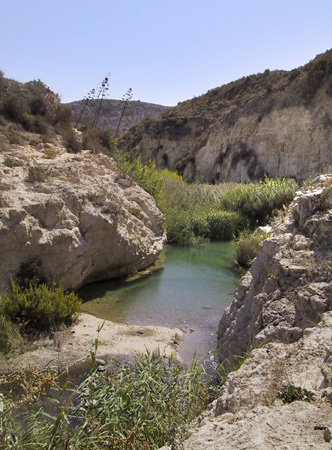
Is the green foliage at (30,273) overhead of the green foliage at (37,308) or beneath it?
overhead

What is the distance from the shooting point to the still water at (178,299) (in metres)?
7.45

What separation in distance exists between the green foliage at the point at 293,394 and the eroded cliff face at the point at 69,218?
5372 millimetres

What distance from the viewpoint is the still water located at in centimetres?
745

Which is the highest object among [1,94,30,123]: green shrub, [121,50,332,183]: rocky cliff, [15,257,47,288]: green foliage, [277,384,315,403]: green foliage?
[121,50,332,183]: rocky cliff

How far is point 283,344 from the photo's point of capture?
4168 mm

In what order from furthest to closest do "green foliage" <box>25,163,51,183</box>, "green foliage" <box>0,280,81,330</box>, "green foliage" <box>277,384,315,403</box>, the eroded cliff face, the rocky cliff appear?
the rocky cliff < "green foliage" <box>25,163,51,183</box> < the eroded cliff face < "green foliage" <box>0,280,81,330</box> < "green foliage" <box>277,384,315,403</box>

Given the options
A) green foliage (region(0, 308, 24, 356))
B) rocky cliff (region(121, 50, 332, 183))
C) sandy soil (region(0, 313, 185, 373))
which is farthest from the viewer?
rocky cliff (region(121, 50, 332, 183))

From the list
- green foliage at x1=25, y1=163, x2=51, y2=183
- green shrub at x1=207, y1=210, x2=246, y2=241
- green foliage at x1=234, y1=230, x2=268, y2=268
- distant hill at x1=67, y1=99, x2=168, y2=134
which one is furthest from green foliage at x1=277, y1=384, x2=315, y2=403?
distant hill at x1=67, y1=99, x2=168, y2=134

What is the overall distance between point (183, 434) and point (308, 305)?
7.44ft

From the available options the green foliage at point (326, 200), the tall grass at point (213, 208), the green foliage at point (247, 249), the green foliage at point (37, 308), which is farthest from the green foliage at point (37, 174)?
the green foliage at point (326, 200)

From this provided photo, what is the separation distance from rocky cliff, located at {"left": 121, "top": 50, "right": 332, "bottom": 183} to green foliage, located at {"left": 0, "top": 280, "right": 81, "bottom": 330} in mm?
21257

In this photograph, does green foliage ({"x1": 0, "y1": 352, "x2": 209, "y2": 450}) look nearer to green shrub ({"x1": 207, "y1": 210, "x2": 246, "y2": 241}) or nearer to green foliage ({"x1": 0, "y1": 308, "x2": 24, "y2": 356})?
green foliage ({"x1": 0, "y1": 308, "x2": 24, "y2": 356})

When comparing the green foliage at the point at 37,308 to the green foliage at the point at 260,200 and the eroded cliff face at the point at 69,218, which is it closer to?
the eroded cliff face at the point at 69,218

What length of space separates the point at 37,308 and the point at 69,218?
8.72 feet
